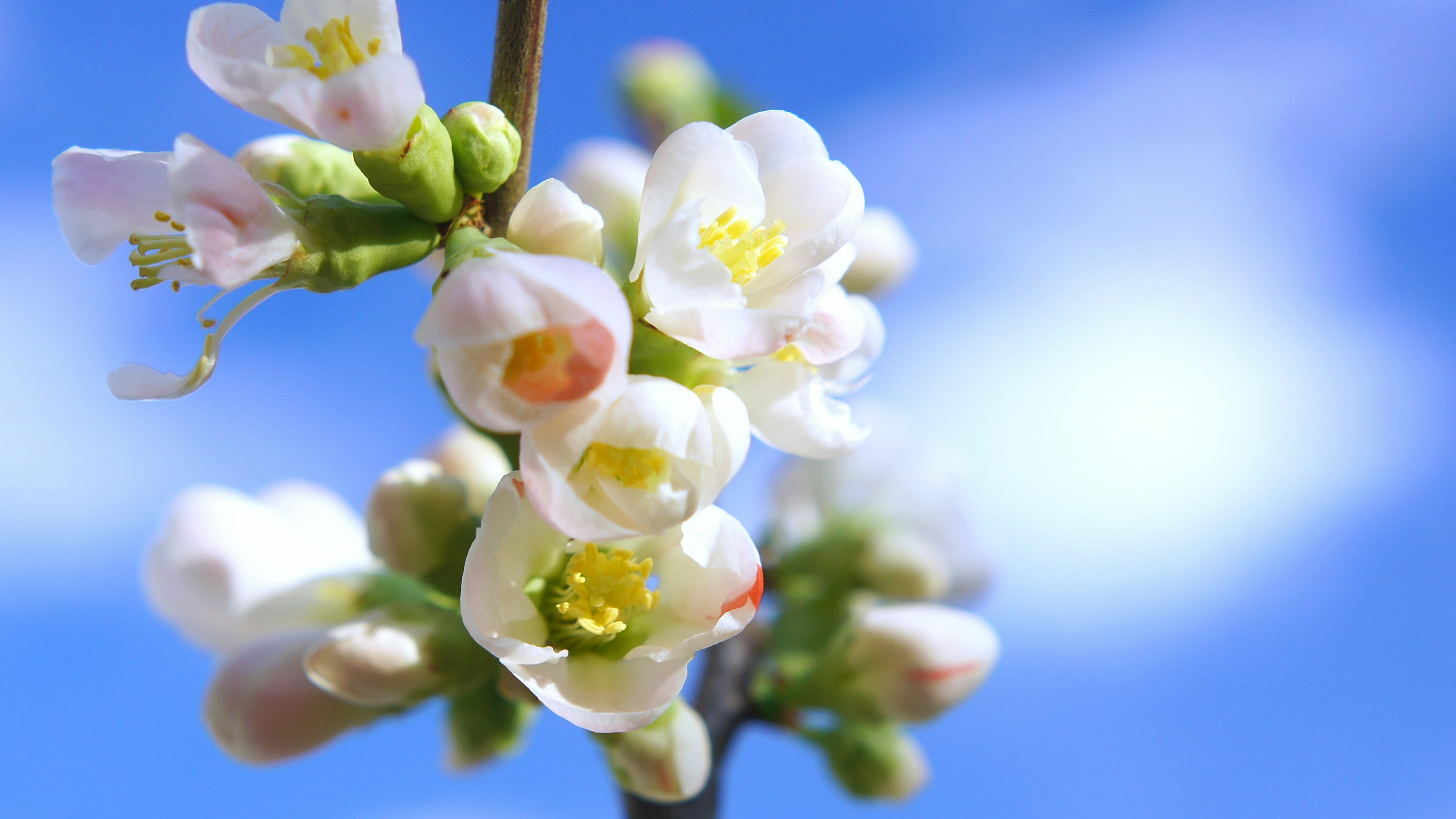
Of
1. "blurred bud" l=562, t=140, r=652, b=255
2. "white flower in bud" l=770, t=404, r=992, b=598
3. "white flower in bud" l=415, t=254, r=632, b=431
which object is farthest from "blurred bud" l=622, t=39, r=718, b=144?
"white flower in bud" l=415, t=254, r=632, b=431

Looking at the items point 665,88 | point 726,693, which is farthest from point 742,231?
point 665,88

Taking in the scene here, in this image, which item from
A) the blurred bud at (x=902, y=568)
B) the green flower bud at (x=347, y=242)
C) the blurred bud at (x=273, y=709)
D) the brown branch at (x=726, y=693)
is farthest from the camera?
the blurred bud at (x=902, y=568)

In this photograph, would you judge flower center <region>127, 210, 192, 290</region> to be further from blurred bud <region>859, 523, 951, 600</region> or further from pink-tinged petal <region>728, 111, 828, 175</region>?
blurred bud <region>859, 523, 951, 600</region>

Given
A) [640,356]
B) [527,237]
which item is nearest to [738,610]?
[640,356]

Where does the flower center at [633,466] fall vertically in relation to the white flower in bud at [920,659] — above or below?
below

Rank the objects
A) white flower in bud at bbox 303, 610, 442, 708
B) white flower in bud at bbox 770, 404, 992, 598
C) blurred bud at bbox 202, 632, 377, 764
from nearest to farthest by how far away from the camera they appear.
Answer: white flower in bud at bbox 303, 610, 442, 708 < blurred bud at bbox 202, 632, 377, 764 < white flower in bud at bbox 770, 404, 992, 598

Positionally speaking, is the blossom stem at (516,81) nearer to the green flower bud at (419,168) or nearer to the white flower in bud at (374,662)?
the green flower bud at (419,168)

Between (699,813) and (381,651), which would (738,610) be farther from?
(699,813)

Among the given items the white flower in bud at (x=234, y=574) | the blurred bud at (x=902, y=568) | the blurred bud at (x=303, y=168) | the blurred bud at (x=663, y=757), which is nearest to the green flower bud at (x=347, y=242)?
the blurred bud at (x=303, y=168)
